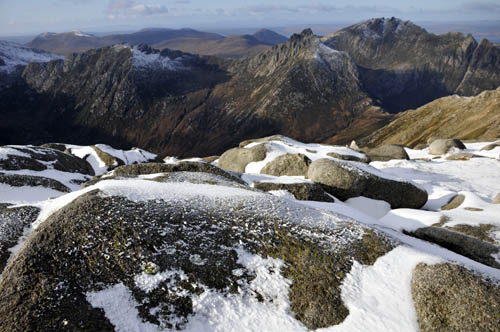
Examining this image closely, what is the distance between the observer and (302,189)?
1328 inches

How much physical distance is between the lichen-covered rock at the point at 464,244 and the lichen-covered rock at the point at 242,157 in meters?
30.9

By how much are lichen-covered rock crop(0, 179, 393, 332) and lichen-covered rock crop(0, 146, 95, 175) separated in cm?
5384

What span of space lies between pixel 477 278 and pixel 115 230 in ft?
61.9

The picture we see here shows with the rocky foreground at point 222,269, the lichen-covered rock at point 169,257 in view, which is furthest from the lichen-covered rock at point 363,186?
the lichen-covered rock at point 169,257

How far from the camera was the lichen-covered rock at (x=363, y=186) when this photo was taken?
37438 mm

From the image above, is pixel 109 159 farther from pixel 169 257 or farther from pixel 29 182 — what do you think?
pixel 169 257

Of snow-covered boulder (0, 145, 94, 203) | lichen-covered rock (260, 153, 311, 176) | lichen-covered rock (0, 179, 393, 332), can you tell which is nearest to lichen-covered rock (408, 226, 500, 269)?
lichen-covered rock (0, 179, 393, 332)

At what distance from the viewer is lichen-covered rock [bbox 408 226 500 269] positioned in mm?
21347

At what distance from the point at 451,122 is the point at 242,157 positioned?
488ft

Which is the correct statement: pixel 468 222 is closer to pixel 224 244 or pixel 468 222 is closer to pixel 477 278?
pixel 477 278

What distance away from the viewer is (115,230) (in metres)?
16.2

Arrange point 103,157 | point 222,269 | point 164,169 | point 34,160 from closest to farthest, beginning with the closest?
point 222,269 → point 164,169 → point 34,160 → point 103,157

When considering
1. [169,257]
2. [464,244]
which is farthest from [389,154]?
[169,257]

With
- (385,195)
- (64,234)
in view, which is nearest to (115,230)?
(64,234)
